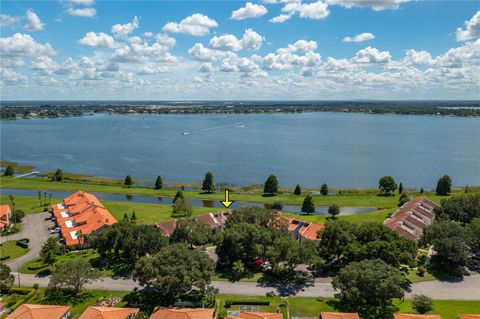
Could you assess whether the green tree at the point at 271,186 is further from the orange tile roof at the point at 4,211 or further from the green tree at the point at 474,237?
the orange tile roof at the point at 4,211

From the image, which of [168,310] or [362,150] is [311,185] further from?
[168,310]

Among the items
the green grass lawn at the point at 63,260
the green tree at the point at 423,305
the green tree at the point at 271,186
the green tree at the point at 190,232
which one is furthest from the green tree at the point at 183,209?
the green tree at the point at 423,305

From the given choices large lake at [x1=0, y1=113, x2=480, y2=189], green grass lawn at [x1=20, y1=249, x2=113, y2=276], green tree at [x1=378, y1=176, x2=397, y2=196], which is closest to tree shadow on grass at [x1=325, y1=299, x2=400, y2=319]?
green grass lawn at [x1=20, y1=249, x2=113, y2=276]

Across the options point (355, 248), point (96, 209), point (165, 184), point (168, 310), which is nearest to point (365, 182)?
point (165, 184)

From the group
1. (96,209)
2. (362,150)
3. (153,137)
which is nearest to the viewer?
(96,209)

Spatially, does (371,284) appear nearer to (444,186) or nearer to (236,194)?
(236,194)

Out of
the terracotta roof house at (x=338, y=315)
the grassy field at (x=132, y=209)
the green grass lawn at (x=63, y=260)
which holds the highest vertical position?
the terracotta roof house at (x=338, y=315)

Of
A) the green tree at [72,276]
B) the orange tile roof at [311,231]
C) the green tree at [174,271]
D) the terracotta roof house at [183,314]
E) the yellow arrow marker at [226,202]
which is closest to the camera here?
the terracotta roof house at [183,314]
